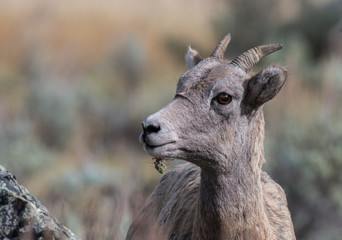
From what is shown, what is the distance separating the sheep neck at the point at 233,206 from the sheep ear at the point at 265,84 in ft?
1.20

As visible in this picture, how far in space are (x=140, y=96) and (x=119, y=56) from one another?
11.5ft

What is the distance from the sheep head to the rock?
3.78 ft

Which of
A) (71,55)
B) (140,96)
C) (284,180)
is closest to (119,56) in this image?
(71,55)

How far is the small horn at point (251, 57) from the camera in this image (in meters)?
4.92

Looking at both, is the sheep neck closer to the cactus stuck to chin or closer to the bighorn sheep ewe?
the bighorn sheep ewe

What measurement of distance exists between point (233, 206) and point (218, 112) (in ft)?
2.03

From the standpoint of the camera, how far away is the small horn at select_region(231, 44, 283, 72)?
492 centimetres

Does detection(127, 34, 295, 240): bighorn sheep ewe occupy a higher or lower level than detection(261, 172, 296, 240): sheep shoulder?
higher

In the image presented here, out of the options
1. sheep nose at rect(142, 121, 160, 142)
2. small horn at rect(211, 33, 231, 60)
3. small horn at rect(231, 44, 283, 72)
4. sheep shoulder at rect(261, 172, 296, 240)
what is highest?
small horn at rect(211, 33, 231, 60)

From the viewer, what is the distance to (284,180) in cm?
1098

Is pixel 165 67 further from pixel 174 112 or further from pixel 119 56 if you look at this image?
pixel 174 112

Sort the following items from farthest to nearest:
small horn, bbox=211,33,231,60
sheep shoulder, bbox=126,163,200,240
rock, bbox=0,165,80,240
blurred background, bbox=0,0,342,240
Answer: blurred background, bbox=0,0,342,240 < sheep shoulder, bbox=126,163,200,240 < small horn, bbox=211,33,231,60 < rock, bbox=0,165,80,240

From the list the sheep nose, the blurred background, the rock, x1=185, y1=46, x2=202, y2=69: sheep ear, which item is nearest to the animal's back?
the blurred background

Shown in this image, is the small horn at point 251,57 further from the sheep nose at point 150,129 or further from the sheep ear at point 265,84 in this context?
the sheep nose at point 150,129
